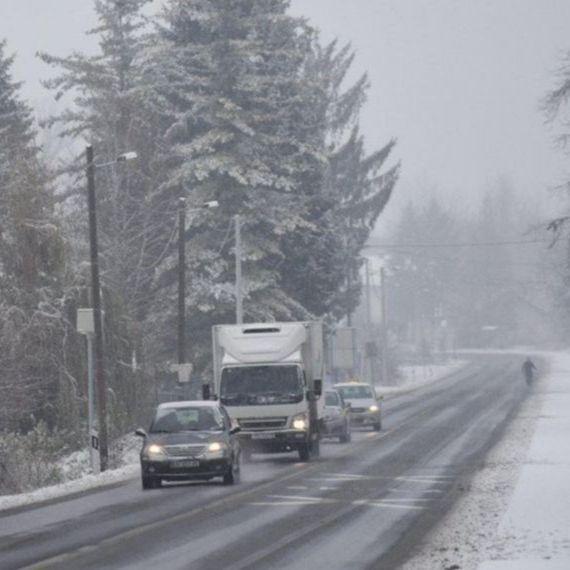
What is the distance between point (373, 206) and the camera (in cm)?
9444

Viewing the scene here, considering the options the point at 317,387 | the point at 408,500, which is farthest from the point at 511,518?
the point at 317,387

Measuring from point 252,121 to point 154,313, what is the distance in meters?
8.19

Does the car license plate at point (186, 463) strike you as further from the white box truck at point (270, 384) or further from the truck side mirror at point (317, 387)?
the truck side mirror at point (317, 387)

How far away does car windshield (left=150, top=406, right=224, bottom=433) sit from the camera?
33.3 metres

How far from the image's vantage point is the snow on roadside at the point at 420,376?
101625mm

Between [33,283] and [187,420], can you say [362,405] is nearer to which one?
[33,283]

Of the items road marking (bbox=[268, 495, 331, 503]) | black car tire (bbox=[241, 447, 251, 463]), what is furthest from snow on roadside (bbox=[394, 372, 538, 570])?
black car tire (bbox=[241, 447, 251, 463])

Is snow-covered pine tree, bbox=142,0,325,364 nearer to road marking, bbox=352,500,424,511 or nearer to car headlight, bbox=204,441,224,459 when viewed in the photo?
car headlight, bbox=204,441,224,459

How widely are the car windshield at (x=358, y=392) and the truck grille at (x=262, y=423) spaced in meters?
18.6

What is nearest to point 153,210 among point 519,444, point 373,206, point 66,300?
point 66,300

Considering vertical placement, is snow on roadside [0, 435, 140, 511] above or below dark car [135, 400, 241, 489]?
below

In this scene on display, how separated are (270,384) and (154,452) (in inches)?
359

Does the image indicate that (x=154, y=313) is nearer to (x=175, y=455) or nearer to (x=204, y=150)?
(x=204, y=150)

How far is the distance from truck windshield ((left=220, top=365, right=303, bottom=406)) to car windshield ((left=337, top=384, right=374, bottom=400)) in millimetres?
18262
